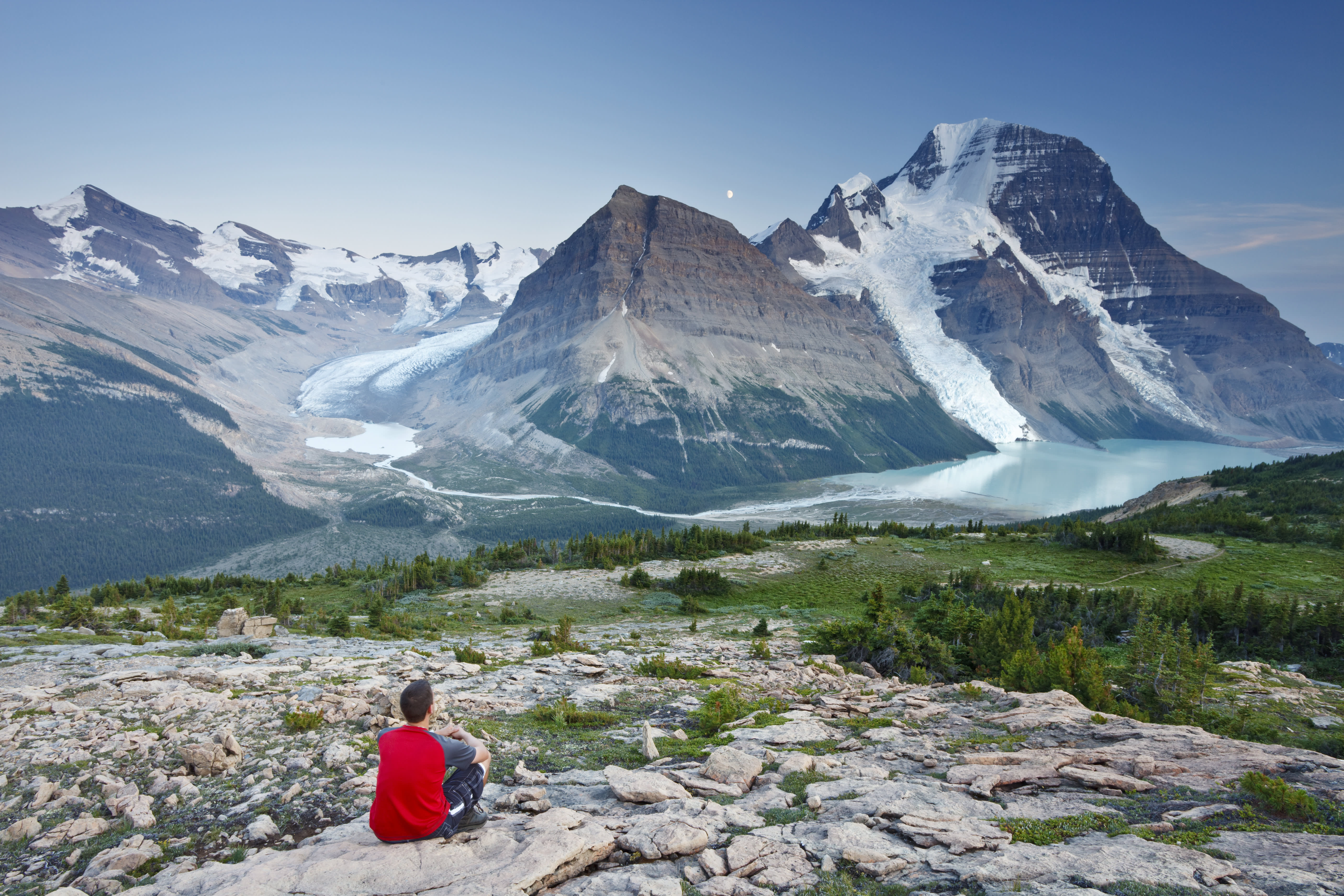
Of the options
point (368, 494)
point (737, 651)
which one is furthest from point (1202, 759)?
point (368, 494)

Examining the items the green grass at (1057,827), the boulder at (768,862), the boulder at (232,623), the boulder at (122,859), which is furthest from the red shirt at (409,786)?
the boulder at (232,623)

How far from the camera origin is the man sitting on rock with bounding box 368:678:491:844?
7445mm

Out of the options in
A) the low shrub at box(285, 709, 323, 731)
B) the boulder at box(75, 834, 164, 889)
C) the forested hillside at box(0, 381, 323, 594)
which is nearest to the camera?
the boulder at box(75, 834, 164, 889)

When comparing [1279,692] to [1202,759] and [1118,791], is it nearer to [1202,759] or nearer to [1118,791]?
[1202,759]

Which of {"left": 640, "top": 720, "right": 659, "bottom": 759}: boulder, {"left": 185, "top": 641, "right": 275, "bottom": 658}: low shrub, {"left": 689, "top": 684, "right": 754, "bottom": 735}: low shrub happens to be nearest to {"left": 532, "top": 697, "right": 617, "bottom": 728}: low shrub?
{"left": 640, "top": 720, "right": 659, "bottom": 759}: boulder

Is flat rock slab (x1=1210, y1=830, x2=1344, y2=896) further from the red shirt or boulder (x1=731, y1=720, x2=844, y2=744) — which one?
the red shirt

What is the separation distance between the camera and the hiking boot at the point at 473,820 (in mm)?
8039

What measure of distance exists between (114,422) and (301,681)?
234418 mm

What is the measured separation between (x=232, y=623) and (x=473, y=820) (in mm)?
27350

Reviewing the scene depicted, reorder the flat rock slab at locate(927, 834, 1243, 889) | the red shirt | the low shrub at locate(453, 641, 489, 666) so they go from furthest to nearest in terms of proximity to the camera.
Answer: the low shrub at locate(453, 641, 489, 666), the red shirt, the flat rock slab at locate(927, 834, 1243, 889)

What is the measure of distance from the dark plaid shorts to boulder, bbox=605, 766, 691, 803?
2.64 metres

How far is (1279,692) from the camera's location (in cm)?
1950

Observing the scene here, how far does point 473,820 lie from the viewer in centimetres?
805

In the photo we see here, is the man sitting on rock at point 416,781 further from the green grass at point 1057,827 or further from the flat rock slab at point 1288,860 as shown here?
the flat rock slab at point 1288,860
